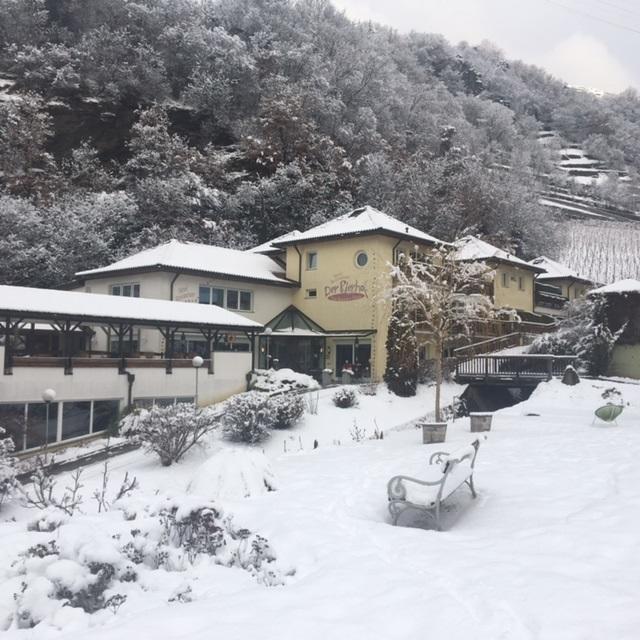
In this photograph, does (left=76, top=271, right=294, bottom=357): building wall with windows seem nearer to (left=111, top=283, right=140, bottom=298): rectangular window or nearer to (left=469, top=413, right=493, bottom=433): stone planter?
(left=111, top=283, right=140, bottom=298): rectangular window

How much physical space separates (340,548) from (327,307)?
81.6 ft

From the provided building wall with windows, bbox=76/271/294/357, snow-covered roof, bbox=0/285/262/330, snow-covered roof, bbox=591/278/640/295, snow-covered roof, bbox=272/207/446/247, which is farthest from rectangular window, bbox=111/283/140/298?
snow-covered roof, bbox=591/278/640/295

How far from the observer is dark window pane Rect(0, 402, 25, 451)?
17.6 m

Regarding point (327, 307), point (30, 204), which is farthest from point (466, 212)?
point (30, 204)

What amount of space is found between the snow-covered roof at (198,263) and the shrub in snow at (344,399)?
8808mm

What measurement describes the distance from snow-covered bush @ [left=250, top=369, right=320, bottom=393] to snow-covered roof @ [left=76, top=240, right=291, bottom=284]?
5.99m

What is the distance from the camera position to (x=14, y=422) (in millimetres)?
17656

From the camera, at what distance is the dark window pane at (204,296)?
2875cm

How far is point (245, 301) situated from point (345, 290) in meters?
4.95

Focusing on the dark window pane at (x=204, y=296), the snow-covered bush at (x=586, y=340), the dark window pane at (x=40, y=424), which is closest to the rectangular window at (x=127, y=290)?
the dark window pane at (x=204, y=296)

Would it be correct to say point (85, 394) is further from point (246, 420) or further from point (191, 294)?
point (191, 294)

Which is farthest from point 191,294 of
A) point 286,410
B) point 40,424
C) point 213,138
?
point 213,138

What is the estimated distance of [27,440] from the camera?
1802 centimetres

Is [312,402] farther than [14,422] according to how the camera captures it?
Yes
